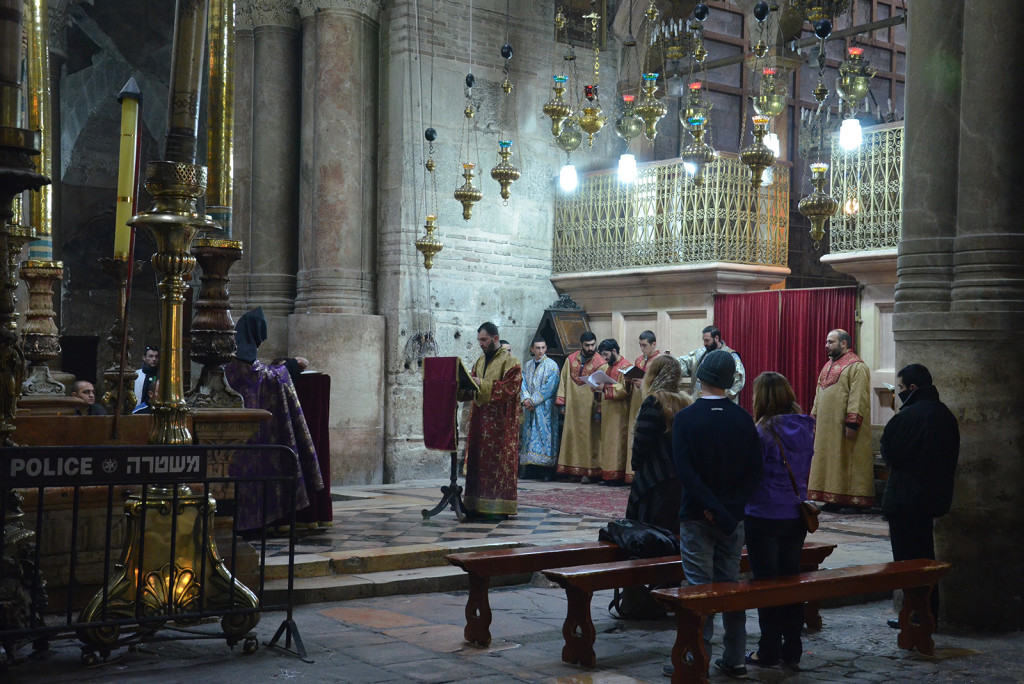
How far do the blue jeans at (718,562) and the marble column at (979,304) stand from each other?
75.8 inches

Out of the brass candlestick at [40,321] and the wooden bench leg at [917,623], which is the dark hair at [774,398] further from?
the brass candlestick at [40,321]

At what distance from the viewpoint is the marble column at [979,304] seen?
666cm

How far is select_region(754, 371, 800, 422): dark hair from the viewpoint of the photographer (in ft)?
19.1

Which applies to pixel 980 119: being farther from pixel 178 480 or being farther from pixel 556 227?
pixel 556 227

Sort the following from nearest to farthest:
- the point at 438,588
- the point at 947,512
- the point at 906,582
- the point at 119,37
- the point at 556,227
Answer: the point at 906,582, the point at 947,512, the point at 438,588, the point at 556,227, the point at 119,37

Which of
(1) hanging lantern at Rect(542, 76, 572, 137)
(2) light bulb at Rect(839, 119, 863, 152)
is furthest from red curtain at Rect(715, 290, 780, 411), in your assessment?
(1) hanging lantern at Rect(542, 76, 572, 137)

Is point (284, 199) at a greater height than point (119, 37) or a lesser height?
lesser

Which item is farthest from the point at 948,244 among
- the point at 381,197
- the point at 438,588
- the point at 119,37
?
the point at 119,37

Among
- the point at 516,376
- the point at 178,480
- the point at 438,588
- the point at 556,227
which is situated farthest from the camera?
the point at 556,227

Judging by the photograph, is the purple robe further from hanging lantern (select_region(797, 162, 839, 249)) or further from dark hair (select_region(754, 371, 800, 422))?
hanging lantern (select_region(797, 162, 839, 249))

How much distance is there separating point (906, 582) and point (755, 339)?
7614mm

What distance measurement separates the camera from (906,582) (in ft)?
19.6

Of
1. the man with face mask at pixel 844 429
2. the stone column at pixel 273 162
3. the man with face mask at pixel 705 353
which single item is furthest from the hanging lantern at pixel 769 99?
the stone column at pixel 273 162

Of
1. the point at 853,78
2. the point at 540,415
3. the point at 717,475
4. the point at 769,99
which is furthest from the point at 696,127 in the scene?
the point at 717,475
